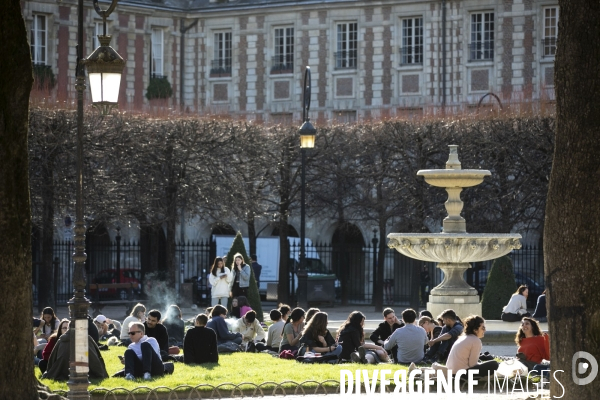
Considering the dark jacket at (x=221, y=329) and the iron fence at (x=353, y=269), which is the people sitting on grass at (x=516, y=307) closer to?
the dark jacket at (x=221, y=329)

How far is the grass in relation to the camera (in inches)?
682

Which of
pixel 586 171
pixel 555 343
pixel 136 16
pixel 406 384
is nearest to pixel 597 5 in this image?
pixel 586 171

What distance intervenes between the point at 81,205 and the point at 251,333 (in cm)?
724

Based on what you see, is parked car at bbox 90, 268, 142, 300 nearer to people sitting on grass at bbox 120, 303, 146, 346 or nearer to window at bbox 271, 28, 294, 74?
window at bbox 271, 28, 294, 74

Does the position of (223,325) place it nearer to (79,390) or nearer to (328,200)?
(79,390)

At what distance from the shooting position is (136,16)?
48.2 m

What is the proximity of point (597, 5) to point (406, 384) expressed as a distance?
6.30 meters

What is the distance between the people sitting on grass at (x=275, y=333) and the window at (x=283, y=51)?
2706 centimetres

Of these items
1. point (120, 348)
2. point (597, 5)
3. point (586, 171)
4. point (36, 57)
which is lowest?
point (120, 348)

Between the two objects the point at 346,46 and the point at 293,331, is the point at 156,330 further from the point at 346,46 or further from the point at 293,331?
the point at 346,46

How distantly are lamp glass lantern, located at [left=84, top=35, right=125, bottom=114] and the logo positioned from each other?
20.1 feet

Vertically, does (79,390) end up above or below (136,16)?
below

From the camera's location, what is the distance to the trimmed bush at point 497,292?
94.8 feet

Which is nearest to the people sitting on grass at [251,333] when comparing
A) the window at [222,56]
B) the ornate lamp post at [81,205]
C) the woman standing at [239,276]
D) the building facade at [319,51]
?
the woman standing at [239,276]
